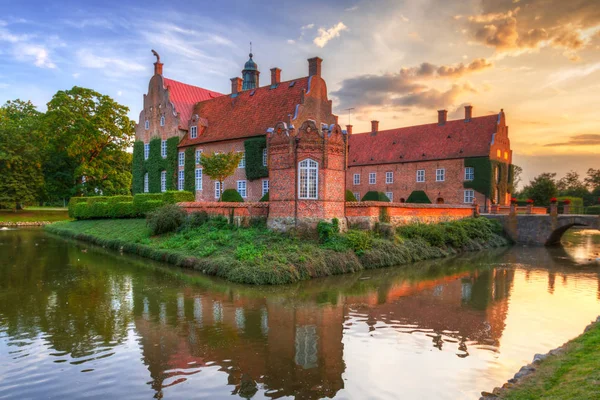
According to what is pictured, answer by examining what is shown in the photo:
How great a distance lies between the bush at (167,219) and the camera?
64.3 ft

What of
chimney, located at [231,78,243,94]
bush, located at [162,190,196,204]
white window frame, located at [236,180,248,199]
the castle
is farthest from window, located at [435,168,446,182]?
bush, located at [162,190,196,204]

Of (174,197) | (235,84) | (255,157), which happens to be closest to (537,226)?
(255,157)

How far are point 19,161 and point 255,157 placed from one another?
26.8m

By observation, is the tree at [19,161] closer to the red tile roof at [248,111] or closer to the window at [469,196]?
the red tile roof at [248,111]

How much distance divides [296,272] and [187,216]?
8476 mm

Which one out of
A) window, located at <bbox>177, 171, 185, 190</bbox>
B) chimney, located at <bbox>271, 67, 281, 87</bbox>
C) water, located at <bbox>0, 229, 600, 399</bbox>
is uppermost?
chimney, located at <bbox>271, 67, 281, 87</bbox>

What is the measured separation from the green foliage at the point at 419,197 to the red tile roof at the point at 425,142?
144 inches

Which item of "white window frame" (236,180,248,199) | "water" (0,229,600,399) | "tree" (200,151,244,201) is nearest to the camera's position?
"water" (0,229,600,399)

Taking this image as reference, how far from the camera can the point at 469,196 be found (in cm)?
3309

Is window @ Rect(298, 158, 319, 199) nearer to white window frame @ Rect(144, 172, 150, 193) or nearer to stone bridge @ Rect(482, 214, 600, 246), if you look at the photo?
stone bridge @ Rect(482, 214, 600, 246)

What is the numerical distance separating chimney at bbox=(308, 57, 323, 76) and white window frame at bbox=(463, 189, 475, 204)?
1576cm

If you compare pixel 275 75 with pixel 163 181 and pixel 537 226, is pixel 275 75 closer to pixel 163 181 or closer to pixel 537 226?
pixel 163 181

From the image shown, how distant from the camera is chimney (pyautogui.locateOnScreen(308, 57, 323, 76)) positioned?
2627cm

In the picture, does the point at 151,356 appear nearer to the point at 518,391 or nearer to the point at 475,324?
the point at 518,391
